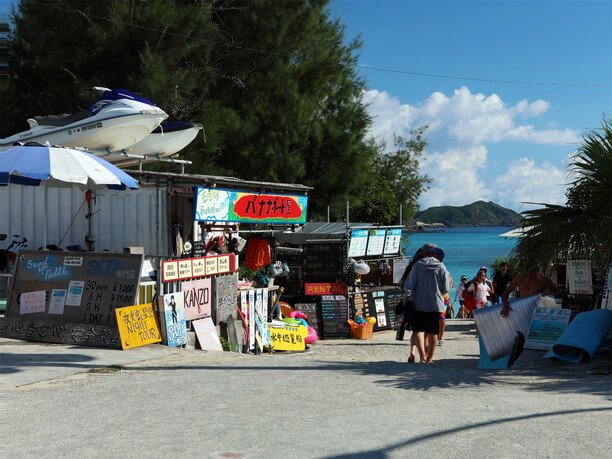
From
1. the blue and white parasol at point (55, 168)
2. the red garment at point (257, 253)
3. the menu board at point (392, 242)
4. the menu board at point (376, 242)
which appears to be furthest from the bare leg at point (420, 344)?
the menu board at point (392, 242)

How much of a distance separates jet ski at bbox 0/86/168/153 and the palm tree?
998cm

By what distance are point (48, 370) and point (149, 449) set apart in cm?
368

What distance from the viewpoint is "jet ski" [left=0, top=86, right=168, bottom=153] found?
1680 centimetres

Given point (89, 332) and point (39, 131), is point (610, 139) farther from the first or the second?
point (39, 131)

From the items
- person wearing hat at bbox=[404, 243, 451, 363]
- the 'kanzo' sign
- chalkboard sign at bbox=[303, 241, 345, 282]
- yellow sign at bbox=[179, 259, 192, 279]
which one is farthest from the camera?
chalkboard sign at bbox=[303, 241, 345, 282]

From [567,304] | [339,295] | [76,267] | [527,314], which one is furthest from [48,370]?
[339,295]

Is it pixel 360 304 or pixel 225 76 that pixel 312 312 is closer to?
pixel 360 304

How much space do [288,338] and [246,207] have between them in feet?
9.40

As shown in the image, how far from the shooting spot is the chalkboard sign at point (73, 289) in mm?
10766

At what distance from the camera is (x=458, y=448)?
5.49 m

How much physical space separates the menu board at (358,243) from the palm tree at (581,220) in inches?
410

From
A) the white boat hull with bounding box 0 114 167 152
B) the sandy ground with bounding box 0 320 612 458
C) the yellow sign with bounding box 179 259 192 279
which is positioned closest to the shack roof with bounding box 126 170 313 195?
the yellow sign with bounding box 179 259 192 279

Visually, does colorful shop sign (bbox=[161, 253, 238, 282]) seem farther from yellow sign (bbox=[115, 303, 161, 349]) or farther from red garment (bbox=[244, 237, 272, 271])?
red garment (bbox=[244, 237, 272, 271])

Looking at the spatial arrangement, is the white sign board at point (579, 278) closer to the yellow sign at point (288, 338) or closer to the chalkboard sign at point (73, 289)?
the yellow sign at point (288, 338)
